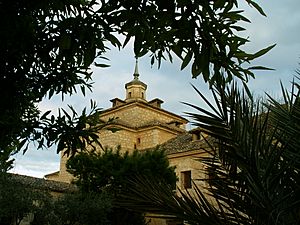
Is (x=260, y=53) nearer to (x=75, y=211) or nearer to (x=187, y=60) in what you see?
(x=187, y=60)

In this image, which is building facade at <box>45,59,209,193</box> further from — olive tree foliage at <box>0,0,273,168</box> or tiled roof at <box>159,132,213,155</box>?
olive tree foliage at <box>0,0,273,168</box>

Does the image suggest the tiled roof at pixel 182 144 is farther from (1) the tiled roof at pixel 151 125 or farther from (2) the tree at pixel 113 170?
(1) the tiled roof at pixel 151 125

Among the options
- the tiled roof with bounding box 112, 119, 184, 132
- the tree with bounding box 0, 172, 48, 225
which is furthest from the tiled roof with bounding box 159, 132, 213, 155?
the tree with bounding box 0, 172, 48, 225

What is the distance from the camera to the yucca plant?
157 centimetres

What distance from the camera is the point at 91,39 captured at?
6.01 feet

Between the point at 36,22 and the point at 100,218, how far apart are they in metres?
17.8

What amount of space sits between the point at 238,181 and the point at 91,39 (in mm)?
838

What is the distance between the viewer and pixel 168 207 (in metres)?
1.70

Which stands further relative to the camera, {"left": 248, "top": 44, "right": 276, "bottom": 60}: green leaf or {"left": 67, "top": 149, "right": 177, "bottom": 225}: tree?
{"left": 67, "top": 149, "right": 177, "bottom": 225}: tree

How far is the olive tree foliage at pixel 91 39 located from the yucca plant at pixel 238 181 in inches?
9.1

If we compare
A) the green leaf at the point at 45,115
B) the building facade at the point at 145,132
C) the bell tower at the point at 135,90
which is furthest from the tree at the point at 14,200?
the bell tower at the point at 135,90

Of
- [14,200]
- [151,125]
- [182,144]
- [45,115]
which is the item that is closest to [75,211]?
[14,200]

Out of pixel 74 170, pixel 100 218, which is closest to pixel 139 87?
pixel 74 170

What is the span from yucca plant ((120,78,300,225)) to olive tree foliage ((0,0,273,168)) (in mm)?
232
